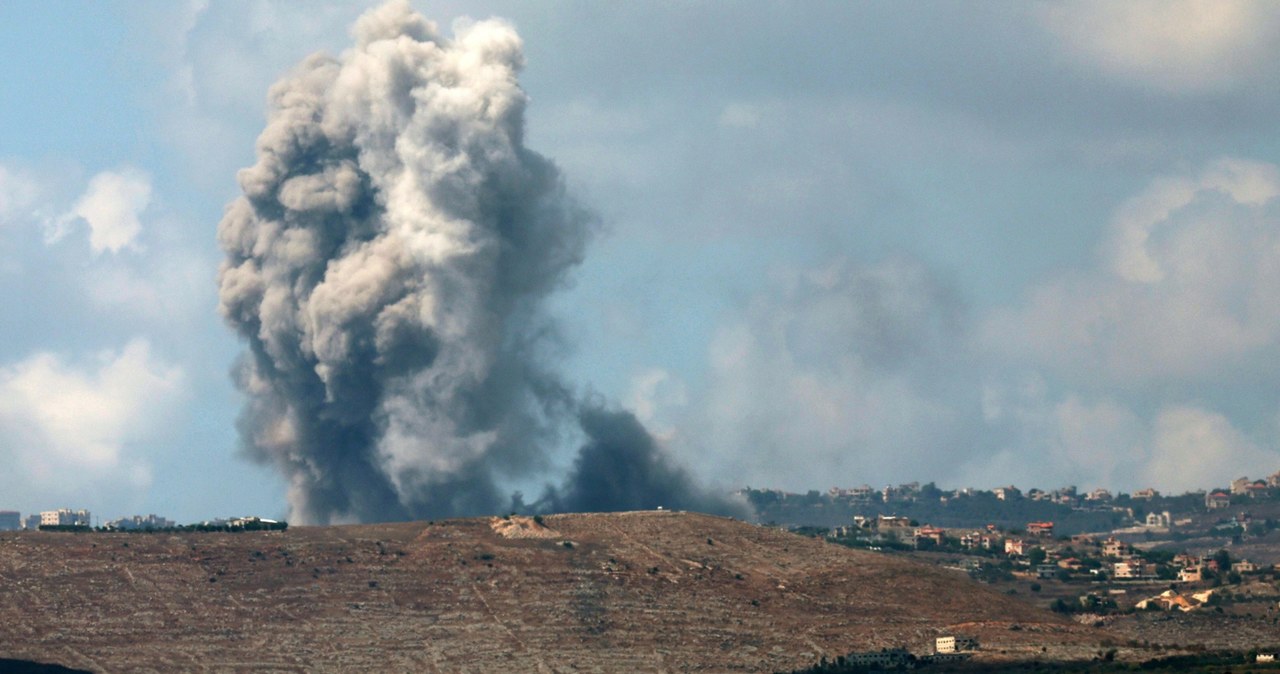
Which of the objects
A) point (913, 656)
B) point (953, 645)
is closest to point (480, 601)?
point (913, 656)

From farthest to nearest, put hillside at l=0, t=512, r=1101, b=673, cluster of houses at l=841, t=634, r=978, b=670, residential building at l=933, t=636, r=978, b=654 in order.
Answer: residential building at l=933, t=636, r=978, b=654
cluster of houses at l=841, t=634, r=978, b=670
hillside at l=0, t=512, r=1101, b=673

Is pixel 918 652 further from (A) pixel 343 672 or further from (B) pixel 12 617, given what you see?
(B) pixel 12 617

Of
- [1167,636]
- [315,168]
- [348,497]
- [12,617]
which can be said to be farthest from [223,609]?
[1167,636]

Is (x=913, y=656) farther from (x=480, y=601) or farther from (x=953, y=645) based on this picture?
(x=480, y=601)

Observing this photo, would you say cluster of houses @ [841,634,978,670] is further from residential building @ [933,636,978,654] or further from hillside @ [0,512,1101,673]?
hillside @ [0,512,1101,673]

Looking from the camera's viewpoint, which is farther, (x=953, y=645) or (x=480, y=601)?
(x=480, y=601)

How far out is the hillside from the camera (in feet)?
472

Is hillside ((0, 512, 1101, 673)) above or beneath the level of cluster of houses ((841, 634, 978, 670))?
above

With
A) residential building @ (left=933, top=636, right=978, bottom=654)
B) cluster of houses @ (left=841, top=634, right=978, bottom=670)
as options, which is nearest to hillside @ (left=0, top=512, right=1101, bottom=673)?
residential building @ (left=933, top=636, right=978, bottom=654)

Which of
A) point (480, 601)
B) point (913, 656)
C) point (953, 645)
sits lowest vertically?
point (913, 656)

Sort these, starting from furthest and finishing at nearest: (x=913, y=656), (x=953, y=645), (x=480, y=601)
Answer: (x=480, y=601) < (x=953, y=645) < (x=913, y=656)

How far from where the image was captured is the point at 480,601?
508 ft

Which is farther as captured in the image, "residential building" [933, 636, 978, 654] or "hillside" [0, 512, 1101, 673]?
"residential building" [933, 636, 978, 654]

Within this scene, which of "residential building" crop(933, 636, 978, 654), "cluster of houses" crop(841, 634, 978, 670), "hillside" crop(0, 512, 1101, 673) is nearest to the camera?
"hillside" crop(0, 512, 1101, 673)
